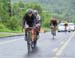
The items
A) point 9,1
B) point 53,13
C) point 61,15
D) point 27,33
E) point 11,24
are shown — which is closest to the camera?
point 27,33

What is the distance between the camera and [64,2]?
495ft

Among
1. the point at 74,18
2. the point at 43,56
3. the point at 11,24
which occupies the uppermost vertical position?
the point at 43,56

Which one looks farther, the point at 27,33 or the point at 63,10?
the point at 63,10

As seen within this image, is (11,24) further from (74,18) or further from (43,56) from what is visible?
(74,18)

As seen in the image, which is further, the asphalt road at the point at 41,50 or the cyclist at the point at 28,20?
the cyclist at the point at 28,20

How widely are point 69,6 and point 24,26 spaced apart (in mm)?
140996

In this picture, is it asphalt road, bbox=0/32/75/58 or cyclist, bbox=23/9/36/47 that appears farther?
cyclist, bbox=23/9/36/47

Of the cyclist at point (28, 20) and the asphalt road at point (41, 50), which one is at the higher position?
the cyclist at point (28, 20)

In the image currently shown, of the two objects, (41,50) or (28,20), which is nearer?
(28,20)

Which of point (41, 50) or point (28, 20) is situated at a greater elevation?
point (28, 20)

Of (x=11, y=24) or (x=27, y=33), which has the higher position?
(x=27, y=33)

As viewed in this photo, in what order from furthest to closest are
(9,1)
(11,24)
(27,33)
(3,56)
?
(9,1)
(11,24)
(27,33)
(3,56)

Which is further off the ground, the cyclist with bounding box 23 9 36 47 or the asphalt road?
the cyclist with bounding box 23 9 36 47

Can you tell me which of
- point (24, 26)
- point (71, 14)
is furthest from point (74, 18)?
point (24, 26)
